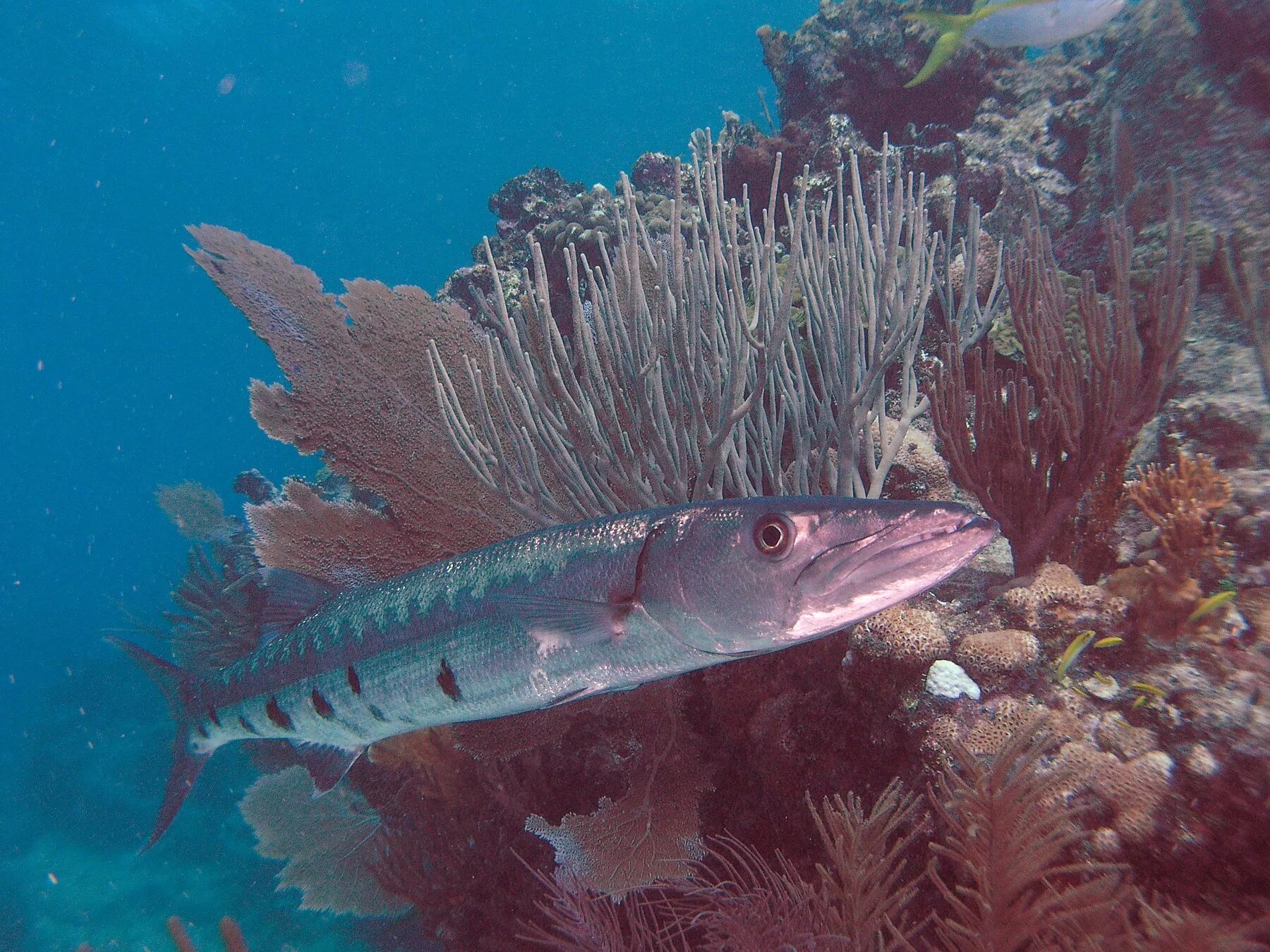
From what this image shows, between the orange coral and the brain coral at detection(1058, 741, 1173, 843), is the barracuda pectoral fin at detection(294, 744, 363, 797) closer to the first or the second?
the brain coral at detection(1058, 741, 1173, 843)

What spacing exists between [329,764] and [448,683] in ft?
3.60

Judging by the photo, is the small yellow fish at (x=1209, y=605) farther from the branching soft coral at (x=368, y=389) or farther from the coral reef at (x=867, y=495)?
the branching soft coral at (x=368, y=389)

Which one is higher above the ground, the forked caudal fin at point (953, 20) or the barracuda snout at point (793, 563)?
the forked caudal fin at point (953, 20)

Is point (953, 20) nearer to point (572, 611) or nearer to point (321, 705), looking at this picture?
point (572, 611)

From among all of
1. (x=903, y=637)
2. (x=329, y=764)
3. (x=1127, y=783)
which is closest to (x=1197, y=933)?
(x=1127, y=783)

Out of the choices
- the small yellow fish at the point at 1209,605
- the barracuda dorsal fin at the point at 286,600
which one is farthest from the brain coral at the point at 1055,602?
the barracuda dorsal fin at the point at 286,600

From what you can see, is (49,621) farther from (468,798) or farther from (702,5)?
(702,5)

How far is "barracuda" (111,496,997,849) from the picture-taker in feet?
5.58

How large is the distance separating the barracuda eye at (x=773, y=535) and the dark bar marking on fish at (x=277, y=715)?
2460 millimetres

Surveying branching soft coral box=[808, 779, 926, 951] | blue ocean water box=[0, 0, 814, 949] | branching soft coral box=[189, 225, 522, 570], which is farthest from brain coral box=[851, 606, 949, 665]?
blue ocean water box=[0, 0, 814, 949]

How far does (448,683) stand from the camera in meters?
2.38

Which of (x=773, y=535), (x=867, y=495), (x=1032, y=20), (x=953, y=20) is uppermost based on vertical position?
(x=953, y=20)

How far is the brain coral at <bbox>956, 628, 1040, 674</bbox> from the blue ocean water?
19.7 meters

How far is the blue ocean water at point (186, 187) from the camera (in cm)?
4300
